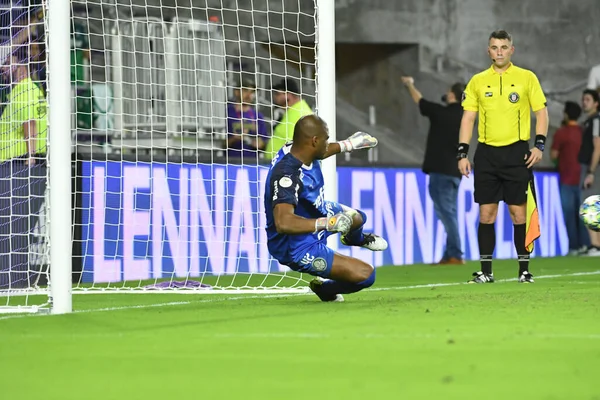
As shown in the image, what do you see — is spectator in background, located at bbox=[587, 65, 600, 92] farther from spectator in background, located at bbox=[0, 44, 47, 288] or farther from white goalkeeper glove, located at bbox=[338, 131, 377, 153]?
white goalkeeper glove, located at bbox=[338, 131, 377, 153]

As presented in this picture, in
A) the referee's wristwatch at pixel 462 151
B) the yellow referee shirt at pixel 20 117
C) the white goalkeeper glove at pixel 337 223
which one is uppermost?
the yellow referee shirt at pixel 20 117

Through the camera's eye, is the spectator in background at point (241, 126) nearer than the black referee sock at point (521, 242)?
No

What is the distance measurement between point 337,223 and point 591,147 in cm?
983

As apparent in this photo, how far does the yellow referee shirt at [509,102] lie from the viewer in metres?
10.0

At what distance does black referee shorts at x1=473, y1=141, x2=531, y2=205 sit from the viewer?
10.1 m

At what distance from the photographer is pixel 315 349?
5.34m

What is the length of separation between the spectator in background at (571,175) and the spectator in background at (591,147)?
5.3 inches

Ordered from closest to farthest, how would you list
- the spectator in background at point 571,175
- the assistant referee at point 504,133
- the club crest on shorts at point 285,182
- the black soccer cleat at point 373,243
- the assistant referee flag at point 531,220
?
1. the club crest on shorts at point 285,182
2. the black soccer cleat at point 373,243
3. the assistant referee at point 504,133
4. the assistant referee flag at point 531,220
5. the spectator in background at point 571,175

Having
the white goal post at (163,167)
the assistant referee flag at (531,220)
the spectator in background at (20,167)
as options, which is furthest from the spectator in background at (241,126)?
the assistant referee flag at (531,220)

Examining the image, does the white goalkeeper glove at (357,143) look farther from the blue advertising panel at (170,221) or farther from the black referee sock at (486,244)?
the blue advertising panel at (170,221)

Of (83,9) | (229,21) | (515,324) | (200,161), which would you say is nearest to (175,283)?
(200,161)

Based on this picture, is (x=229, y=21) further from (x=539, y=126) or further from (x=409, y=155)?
(x=539, y=126)

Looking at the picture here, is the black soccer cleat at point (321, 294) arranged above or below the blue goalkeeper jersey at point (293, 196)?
below

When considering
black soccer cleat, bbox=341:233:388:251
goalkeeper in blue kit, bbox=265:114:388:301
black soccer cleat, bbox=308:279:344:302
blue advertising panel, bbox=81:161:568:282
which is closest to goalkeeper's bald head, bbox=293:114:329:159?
goalkeeper in blue kit, bbox=265:114:388:301
